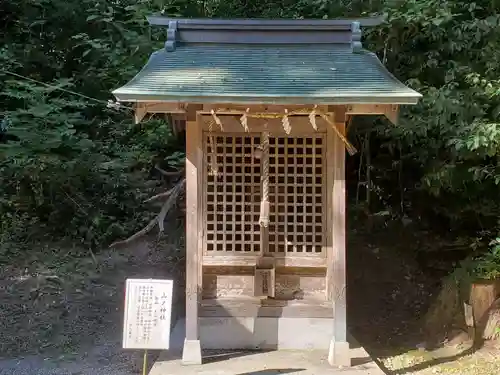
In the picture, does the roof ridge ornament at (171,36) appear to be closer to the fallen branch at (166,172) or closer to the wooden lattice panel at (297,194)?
the wooden lattice panel at (297,194)

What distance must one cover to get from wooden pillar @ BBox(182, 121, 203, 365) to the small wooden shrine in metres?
0.01

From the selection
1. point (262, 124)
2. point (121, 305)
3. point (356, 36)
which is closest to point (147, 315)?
point (262, 124)

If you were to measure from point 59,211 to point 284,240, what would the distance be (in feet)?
19.1

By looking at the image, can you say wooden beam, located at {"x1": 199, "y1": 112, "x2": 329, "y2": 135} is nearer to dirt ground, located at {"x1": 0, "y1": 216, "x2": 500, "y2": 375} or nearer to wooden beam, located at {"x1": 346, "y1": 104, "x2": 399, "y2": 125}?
wooden beam, located at {"x1": 346, "y1": 104, "x2": 399, "y2": 125}

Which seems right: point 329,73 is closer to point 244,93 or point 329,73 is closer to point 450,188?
point 244,93

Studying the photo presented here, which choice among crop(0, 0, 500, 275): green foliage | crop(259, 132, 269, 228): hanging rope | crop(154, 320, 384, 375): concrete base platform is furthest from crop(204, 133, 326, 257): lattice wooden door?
→ crop(0, 0, 500, 275): green foliage

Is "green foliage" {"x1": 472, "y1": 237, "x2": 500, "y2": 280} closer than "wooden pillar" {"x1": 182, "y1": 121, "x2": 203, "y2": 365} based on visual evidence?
No

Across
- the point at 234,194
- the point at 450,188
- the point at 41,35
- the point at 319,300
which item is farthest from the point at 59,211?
the point at 450,188

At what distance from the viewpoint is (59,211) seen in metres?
10.3

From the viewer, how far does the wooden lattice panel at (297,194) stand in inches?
231

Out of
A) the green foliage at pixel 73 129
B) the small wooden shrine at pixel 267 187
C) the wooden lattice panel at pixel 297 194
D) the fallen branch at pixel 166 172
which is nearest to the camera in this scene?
the small wooden shrine at pixel 267 187

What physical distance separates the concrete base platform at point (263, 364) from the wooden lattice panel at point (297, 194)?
1.07 metres

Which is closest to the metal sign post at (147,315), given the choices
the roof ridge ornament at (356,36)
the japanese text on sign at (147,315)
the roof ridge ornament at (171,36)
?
the japanese text on sign at (147,315)

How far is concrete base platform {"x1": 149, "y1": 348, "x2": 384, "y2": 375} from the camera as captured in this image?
16.9ft
